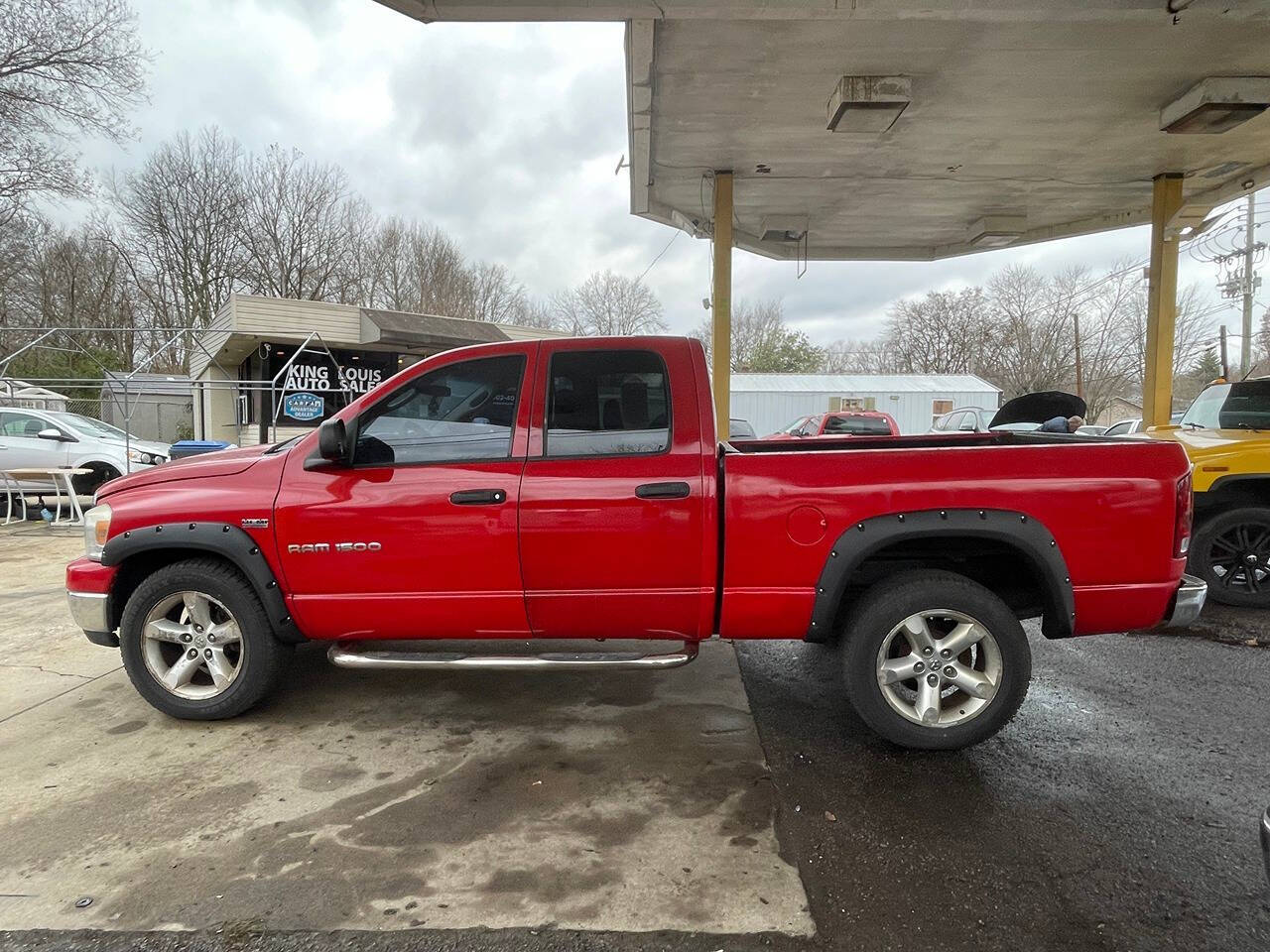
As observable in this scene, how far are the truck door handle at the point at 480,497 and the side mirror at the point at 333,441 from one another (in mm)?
593

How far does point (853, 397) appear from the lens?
26172 millimetres

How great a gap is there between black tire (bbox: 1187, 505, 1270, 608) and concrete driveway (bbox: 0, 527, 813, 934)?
4.53 meters

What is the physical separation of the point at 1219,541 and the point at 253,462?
738 centimetres

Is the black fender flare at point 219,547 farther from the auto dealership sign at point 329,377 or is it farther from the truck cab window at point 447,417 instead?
the auto dealership sign at point 329,377

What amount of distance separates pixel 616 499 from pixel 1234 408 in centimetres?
636

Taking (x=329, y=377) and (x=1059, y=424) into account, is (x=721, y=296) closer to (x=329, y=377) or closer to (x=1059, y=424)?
(x=1059, y=424)

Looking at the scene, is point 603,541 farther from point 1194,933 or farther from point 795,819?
point 1194,933

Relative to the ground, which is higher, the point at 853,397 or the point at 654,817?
the point at 853,397

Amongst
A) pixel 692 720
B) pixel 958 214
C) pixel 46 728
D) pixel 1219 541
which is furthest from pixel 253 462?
pixel 958 214

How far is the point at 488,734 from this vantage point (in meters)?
3.60

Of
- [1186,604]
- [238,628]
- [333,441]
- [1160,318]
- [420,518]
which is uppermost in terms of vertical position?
[1160,318]

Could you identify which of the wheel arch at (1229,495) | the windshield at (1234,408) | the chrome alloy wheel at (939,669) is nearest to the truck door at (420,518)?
the chrome alloy wheel at (939,669)

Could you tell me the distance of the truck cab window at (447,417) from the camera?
3484 millimetres

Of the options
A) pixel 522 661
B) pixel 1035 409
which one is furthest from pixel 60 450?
pixel 1035 409
